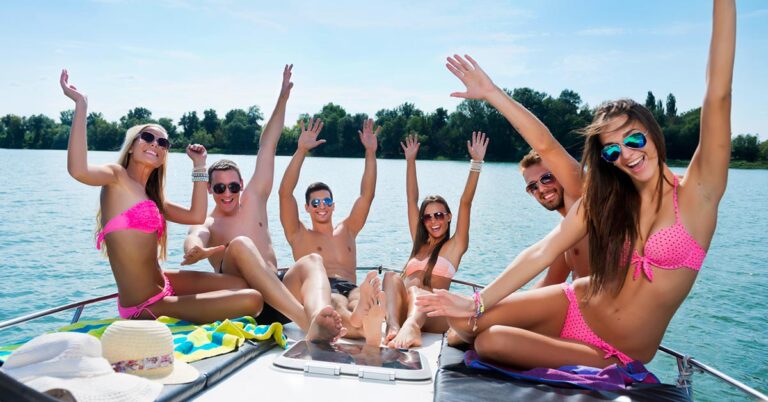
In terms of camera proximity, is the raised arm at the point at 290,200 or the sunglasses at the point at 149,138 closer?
the sunglasses at the point at 149,138

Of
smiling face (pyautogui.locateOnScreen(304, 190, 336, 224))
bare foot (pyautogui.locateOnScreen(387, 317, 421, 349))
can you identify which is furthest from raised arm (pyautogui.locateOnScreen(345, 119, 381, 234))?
bare foot (pyautogui.locateOnScreen(387, 317, 421, 349))

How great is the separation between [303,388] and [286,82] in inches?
128

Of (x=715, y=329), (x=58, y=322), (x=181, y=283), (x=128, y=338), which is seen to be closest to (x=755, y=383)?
(x=715, y=329)

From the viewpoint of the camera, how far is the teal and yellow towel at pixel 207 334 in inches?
106

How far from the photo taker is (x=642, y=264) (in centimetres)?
251

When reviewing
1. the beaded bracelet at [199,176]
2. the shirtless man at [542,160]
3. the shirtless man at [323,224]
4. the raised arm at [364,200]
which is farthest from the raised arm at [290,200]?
the shirtless man at [542,160]

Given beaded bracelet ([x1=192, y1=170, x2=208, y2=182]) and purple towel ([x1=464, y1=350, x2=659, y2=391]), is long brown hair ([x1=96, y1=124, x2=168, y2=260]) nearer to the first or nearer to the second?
beaded bracelet ([x1=192, y1=170, x2=208, y2=182])

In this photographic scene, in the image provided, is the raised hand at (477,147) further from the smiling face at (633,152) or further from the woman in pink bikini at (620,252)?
the smiling face at (633,152)

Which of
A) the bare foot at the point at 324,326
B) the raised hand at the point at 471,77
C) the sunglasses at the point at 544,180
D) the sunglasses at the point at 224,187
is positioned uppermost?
the raised hand at the point at 471,77

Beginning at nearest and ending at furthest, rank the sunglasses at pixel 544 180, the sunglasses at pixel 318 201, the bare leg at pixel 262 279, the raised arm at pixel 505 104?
the raised arm at pixel 505 104
the bare leg at pixel 262 279
the sunglasses at pixel 544 180
the sunglasses at pixel 318 201

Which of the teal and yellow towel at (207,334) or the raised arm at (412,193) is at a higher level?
the raised arm at (412,193)

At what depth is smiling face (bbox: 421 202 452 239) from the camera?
4.29 meters

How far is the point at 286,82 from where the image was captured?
16.6ft

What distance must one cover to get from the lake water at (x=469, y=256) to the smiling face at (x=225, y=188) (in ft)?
3.84
